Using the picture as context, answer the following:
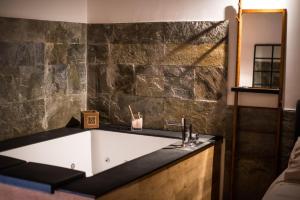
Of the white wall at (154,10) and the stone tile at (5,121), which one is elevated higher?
the white wall at (154,10)

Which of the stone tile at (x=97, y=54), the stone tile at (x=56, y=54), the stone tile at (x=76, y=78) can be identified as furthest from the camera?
the stone tile at (x=97, y=54)

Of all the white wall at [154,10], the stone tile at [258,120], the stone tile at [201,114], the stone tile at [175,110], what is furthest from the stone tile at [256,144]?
the white wall at [154,10]

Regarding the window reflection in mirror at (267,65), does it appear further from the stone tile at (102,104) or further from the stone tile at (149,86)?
the stone tile at (102,104)

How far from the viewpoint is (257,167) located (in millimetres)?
4008

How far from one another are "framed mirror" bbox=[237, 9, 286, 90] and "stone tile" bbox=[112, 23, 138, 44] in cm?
111

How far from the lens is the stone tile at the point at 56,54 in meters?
4.19

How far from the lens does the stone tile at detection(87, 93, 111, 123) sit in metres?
4.71

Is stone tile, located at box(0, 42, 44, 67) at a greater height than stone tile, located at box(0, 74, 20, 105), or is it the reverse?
stone tile, located at box(0, 42, 44, 67)

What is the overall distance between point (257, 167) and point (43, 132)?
198 centimetres

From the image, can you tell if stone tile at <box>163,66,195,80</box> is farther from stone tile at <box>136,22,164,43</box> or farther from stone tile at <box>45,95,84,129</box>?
stone tile at <box>45,95,84,129</box>

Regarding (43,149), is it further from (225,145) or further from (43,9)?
(225,145)

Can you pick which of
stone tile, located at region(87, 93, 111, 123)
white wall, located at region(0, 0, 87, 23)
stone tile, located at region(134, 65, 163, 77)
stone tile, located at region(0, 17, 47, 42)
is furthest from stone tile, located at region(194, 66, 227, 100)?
stone tile, located at region(0, 17, 47, 42)

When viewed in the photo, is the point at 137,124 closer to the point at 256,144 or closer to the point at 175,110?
the point at 175,110

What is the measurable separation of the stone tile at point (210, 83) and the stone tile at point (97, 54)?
1.02m
